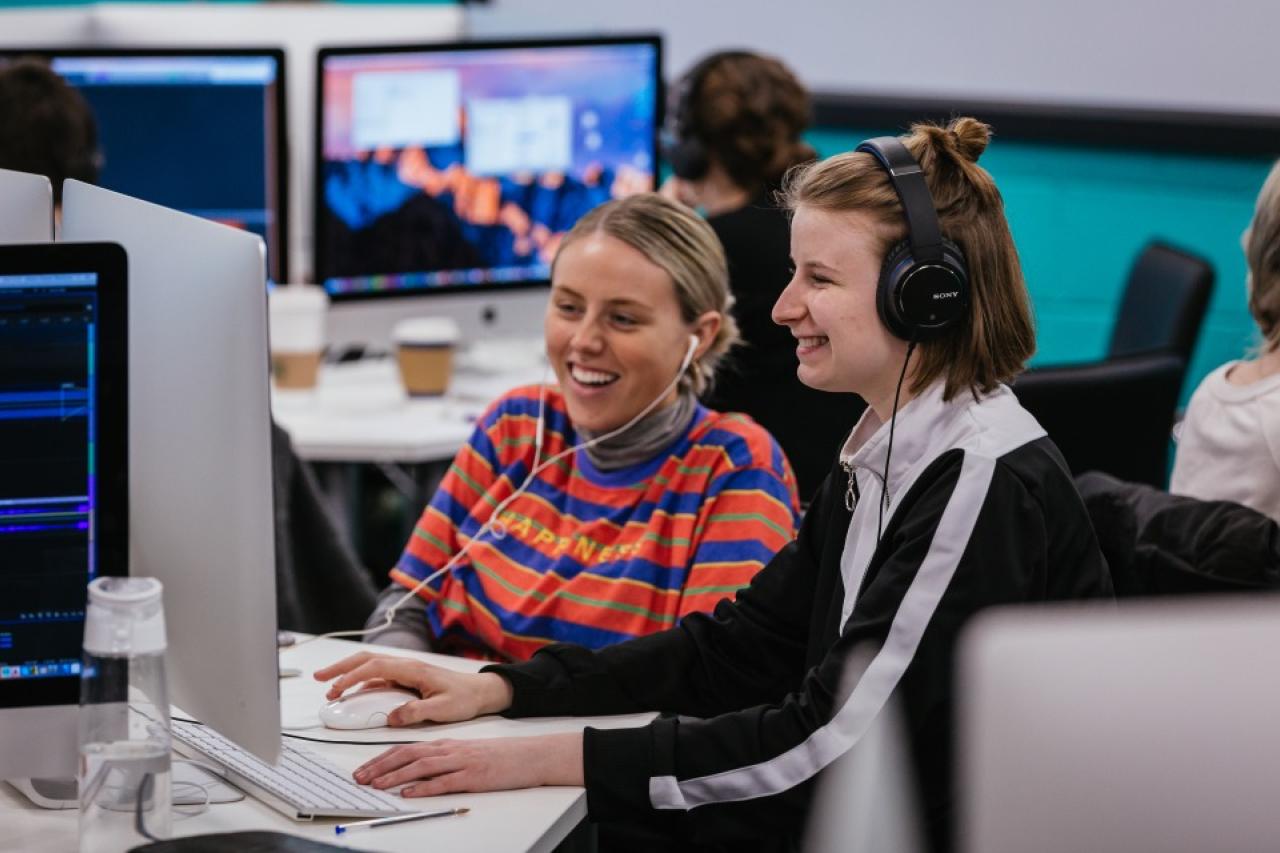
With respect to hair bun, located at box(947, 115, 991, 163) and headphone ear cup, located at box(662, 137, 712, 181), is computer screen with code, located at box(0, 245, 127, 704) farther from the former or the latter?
headphone ear cup, located at box(662, 137, 712, 181)

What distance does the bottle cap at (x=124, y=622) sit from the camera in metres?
1.20

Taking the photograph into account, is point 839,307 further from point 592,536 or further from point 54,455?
point 54,455

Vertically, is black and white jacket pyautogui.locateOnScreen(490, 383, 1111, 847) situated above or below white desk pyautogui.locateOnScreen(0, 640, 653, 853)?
above

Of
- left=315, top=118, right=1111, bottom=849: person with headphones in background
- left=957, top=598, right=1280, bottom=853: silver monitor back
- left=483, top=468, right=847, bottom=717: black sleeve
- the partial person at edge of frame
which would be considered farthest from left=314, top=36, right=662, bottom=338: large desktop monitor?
left=957, top=598, right=1280, bottom=853: silver monitor back

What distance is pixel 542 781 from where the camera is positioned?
4.71ft

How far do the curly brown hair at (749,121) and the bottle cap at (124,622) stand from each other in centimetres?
183

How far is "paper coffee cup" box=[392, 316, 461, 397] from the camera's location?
116 inches

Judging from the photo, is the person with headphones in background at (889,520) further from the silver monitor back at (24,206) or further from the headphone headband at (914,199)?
the silver monitor back at (24,206)

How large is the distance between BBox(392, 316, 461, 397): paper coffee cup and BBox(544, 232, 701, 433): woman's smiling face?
3.45ft

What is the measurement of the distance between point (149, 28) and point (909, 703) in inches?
96.6

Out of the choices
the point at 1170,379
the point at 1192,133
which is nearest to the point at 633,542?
the point at 1170,379

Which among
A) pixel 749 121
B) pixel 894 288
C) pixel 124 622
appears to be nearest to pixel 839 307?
pixel 894 288

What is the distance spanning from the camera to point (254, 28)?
3.23 metres

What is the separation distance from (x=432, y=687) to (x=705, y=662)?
0.27 m
